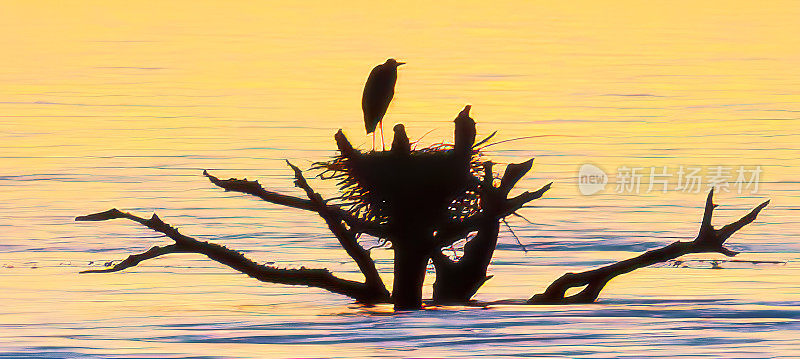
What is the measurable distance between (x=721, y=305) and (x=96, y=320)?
4966 mm

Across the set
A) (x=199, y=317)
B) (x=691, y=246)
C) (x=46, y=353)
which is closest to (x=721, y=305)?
(x=691, y=246)

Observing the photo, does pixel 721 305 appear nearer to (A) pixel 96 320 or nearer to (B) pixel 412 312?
(B) pixel 412 312

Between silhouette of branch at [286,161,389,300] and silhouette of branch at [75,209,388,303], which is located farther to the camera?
silhouette of branch at [75,209,388,303]

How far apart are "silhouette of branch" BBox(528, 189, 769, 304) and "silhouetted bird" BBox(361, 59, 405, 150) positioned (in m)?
1.91

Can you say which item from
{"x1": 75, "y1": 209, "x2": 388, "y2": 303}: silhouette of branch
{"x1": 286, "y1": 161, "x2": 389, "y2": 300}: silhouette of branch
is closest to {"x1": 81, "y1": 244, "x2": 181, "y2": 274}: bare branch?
{"x1": 75, "y1": 209, "x2": 388, "y2": 303}: silhouette of branch

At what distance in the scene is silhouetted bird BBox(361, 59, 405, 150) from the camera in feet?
45.2

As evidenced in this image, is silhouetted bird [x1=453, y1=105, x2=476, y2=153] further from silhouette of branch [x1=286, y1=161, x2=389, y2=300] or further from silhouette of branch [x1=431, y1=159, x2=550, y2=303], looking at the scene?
silhouette of branch [x1=286, y1=161, x2=389, y2=300]

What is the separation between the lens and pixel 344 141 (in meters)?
12.4

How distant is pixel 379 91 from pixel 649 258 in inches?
100

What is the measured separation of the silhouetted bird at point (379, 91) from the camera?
542 inches

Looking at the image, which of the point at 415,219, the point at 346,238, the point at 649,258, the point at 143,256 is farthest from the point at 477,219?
the point at 143,256

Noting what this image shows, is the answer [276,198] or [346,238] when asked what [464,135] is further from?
[276,198]

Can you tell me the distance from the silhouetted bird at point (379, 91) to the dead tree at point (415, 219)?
100cm

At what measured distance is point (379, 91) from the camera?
13.8m
